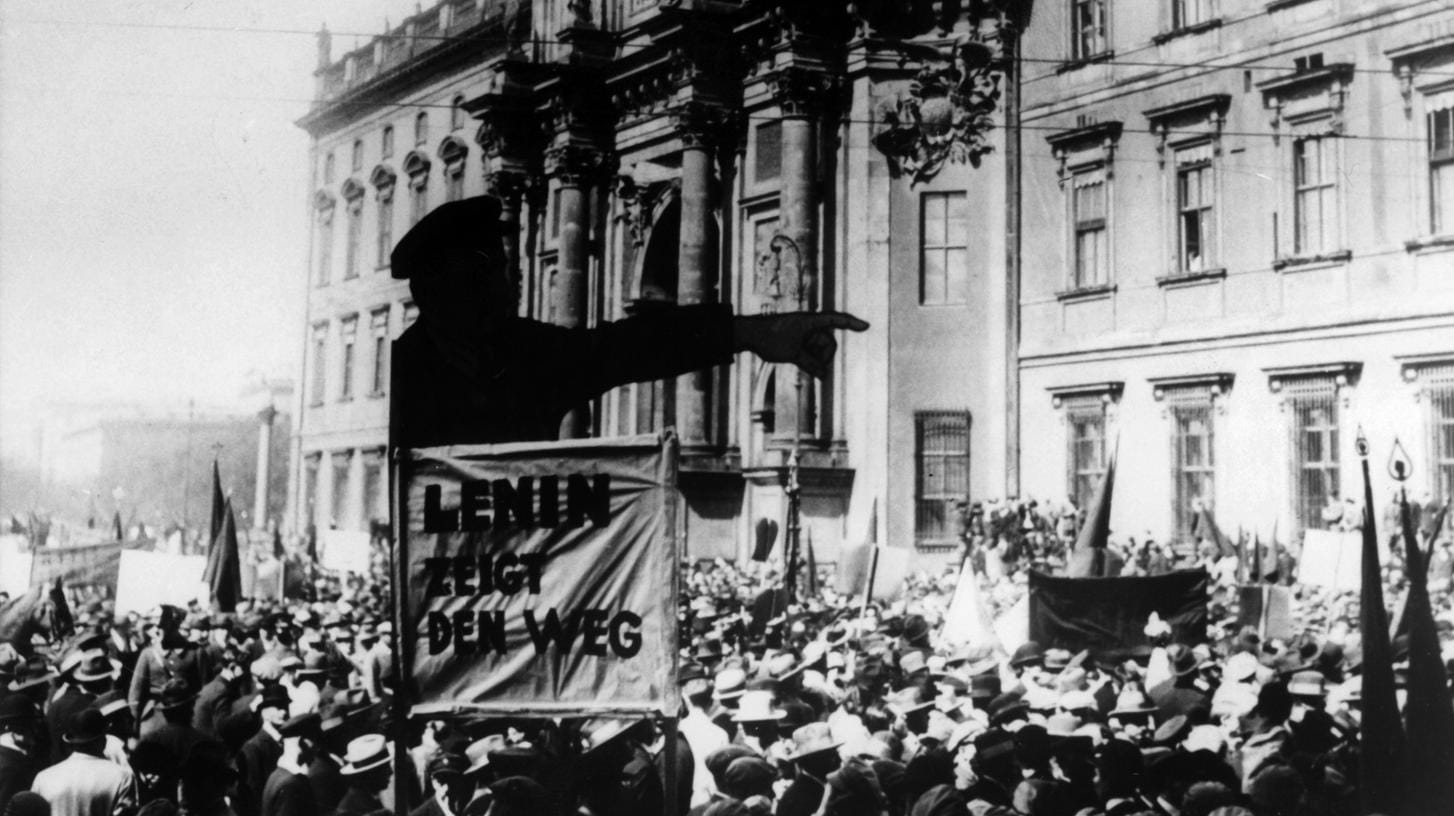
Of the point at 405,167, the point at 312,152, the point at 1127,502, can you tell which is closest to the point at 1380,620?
the point at 1127,502

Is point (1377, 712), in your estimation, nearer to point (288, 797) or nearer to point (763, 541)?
point (288, 797)

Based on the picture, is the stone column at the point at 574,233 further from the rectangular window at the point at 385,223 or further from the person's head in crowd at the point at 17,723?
the person's head in crowd at the point at 17,723

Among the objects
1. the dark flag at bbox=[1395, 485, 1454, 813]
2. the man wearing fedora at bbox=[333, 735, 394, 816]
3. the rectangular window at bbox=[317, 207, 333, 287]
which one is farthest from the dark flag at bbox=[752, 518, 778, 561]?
the rectangular window at bbox=[317, 207, 333, 287]

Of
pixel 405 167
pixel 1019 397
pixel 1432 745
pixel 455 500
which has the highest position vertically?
pixel 405 167

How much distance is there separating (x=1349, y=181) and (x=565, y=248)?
19.2 m

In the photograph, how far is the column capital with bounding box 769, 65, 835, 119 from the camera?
27.4m

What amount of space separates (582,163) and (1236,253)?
1708 cm

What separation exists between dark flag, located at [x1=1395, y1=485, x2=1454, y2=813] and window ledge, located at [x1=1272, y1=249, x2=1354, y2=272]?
15.5 meters

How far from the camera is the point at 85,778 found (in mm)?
6672

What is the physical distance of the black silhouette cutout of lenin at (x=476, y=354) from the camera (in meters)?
5.13

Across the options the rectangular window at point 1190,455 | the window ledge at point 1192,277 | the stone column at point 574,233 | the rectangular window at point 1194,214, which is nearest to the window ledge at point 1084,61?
the rectangular window at point 1194,214

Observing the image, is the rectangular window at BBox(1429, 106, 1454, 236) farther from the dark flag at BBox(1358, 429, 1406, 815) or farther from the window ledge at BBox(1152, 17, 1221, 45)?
→ the dark flag at BBox(1358, 429, 1406, 815)

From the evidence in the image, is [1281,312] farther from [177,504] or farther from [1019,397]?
[177,504]

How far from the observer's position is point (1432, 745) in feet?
18.6
